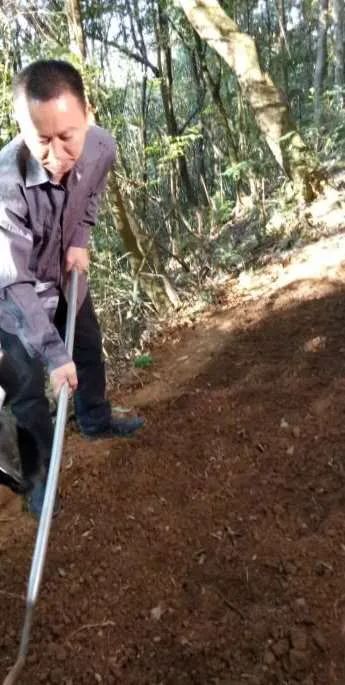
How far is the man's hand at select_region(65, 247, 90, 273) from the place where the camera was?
2.41 metres

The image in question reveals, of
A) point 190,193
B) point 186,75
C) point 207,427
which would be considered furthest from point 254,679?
point 186,75

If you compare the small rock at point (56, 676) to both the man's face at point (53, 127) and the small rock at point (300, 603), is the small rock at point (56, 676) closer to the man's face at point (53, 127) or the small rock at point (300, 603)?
the small rock at point (300, 603)

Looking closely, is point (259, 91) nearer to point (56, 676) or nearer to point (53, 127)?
point (53, 127)

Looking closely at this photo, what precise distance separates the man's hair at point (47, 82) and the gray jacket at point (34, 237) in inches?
8.5

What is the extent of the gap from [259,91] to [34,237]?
4.55 m

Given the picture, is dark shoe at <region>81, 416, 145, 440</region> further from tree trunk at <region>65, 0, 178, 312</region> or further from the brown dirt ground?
tree trunk at <region>65, 0, 178, 312</region>

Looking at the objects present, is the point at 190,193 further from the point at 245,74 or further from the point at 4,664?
the point at 4,664

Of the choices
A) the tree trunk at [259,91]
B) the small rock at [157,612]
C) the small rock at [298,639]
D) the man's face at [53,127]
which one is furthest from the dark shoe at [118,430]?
the tree trunk at [259,91]

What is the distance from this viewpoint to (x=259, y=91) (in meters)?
5.90

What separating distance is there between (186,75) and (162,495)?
11226 mm

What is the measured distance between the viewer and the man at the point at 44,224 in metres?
1.79

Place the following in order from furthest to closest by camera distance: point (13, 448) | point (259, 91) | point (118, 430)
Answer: point (259, 91) < point (118, 430) < point (13, 448)

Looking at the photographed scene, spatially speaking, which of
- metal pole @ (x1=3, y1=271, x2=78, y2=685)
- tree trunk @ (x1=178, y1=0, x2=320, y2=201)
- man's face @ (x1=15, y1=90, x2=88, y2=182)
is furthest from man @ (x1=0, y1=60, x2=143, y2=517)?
tree trunk @ (x1=178, y1=0, x2=320, y2=201)

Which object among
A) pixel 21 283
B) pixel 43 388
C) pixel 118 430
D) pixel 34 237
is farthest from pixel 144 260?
pixel 21 283
